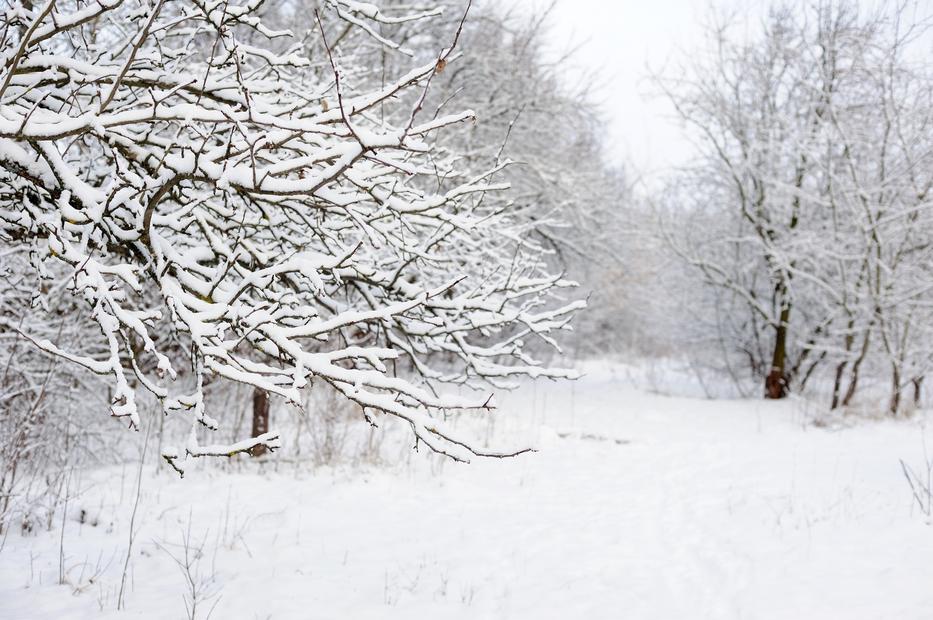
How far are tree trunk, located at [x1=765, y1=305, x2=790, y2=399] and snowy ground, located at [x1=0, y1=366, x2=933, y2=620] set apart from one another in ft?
15.1

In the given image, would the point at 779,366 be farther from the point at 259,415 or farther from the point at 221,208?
the point at 221,208

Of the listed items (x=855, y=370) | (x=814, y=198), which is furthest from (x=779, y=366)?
(x=814, y=198)

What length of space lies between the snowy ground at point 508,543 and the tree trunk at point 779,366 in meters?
4.61

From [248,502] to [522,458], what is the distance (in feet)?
10.3

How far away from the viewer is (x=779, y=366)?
11719 mm

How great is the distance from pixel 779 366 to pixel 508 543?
353 inches

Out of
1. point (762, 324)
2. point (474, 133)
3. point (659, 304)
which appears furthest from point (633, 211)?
point (474, 133)

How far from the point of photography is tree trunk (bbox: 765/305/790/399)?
38.3 feet

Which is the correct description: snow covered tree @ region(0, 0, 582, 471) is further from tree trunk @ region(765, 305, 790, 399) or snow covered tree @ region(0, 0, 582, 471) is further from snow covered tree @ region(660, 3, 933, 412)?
tree trunk @ region(765, 305, 790, 399)

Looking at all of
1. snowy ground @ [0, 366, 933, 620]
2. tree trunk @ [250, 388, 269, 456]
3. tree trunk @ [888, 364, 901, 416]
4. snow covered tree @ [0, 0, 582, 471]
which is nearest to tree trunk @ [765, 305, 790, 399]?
tree trunk @ [888, 364, 901, 416]

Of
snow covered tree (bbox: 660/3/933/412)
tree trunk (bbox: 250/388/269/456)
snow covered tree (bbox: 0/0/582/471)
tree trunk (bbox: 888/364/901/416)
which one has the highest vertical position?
snow covered tree (bbox: 660/3/933/412)

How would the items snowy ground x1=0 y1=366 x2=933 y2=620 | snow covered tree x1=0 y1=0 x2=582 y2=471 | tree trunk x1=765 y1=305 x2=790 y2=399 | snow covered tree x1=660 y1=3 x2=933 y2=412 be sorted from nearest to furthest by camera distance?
snow covered tree x1=0 y1=0 x2=582 y2=471
snowy ground x1=0 y1=366 x2=933 y2=620
snow covered tree x1=660 y1=3 x2=933 y2=412
tree trunk x1=765 y1=305 x2=790 y2=399

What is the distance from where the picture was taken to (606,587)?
3.74 metres

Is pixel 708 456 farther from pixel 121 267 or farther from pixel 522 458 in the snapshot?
pixel 121 267
